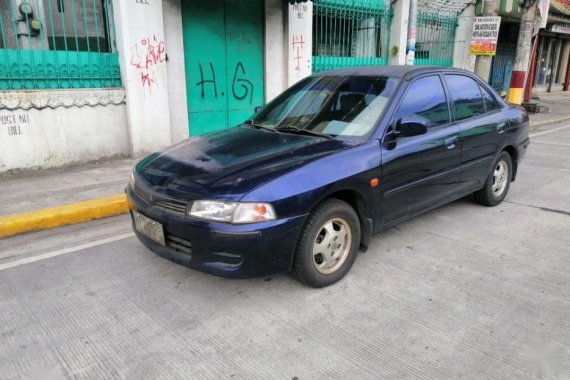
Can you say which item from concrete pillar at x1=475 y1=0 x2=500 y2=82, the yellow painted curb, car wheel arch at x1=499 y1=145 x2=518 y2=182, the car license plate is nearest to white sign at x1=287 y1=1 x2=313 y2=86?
concrete pillar at x1=475 y1=0 x2=500 y2=82

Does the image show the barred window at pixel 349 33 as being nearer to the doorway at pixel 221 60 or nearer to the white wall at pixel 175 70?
the doorway at pixel 221 60

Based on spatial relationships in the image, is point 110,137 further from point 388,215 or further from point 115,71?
point 388,215

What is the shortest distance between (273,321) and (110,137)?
18.0ft

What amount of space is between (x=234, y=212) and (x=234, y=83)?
258 inches

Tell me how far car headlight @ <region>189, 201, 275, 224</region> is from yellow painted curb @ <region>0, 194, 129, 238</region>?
104 inches

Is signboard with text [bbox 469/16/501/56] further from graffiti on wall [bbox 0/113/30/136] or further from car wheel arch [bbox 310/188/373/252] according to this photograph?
graffiti on wall [bbox 0/113/30/136]

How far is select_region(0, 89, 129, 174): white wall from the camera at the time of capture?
21.2ft

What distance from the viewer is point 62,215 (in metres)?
4.92

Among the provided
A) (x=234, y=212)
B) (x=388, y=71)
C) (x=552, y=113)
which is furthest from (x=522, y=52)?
(x=234, y=212)

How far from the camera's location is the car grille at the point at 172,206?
10.1 feet

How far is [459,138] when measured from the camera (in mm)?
4445

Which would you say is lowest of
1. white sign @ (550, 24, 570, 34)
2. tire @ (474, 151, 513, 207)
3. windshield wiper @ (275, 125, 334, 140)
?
tire @ (474, 151, 513, 207)

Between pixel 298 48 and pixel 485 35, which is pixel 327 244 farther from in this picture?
pixel 485 35

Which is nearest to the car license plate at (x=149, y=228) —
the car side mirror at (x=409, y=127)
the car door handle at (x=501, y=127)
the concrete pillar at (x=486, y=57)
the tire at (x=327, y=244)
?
the tire at (x=327, y=244)
